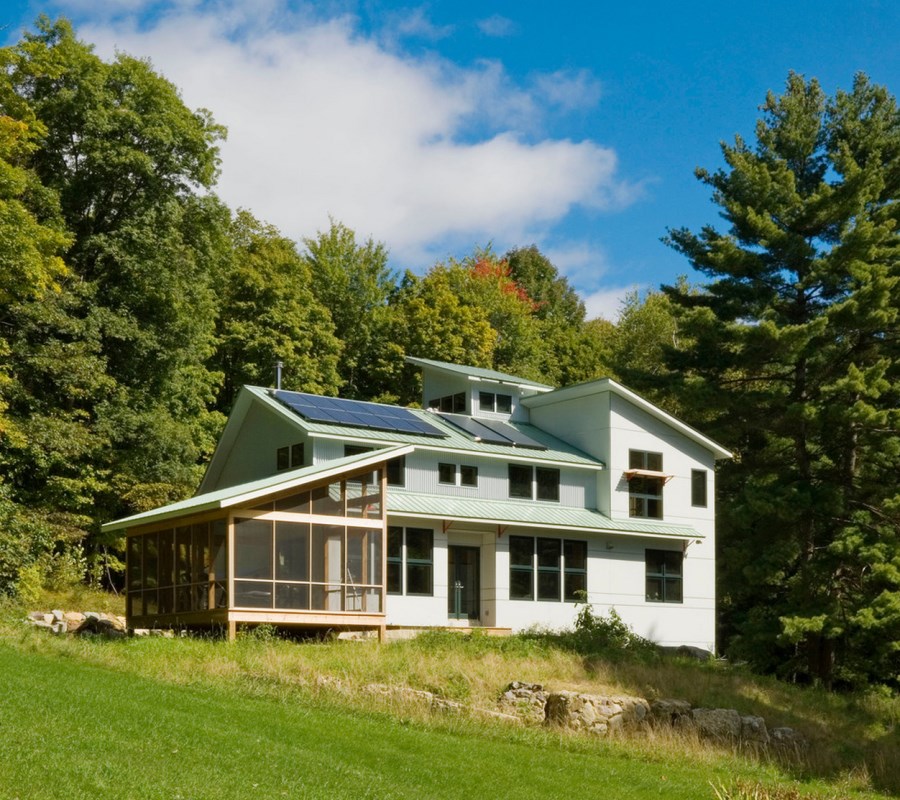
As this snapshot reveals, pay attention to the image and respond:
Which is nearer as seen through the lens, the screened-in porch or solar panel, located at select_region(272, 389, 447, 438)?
the screened-in porch

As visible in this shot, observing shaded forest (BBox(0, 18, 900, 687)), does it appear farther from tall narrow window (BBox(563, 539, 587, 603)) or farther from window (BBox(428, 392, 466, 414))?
window (BBox(428, 392, 466, 414))

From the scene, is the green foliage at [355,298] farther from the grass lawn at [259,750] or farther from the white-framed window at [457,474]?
the grass lawn at [259,750]

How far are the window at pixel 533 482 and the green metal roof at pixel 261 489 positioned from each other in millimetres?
5726

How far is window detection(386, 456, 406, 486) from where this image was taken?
100.0ft

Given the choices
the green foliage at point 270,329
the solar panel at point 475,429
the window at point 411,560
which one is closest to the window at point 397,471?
the window at point 411,560

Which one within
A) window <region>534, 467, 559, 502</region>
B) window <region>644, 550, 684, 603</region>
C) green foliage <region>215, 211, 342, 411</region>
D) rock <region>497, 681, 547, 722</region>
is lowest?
rock <region>497, 681, 547, 722</region>

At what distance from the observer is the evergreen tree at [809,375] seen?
33.2 meters

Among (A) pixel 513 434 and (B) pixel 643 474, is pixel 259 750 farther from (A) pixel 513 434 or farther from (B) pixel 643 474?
(B) pixel 643 474

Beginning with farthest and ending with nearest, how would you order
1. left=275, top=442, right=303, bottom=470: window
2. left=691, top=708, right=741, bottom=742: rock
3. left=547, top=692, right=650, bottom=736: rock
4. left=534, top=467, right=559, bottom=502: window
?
left=534, top=467, right=559, bottom=502: window
left=275, top=442, right=303, bottom=470: window
left=691, top=708, right=741, bottom=742: rock
left=547, top=692, right=650, bottom=736: rock

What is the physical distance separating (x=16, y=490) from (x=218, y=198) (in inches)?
480

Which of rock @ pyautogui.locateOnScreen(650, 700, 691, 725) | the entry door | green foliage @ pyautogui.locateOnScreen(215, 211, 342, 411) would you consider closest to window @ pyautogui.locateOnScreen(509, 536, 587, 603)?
the entry door

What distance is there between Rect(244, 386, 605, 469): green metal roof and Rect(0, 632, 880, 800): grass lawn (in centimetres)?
975

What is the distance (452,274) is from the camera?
58.6 meters

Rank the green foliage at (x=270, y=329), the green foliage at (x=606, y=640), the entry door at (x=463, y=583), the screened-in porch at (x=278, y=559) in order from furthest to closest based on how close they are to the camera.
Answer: the green foliage at (x=270, y=329)
the entry door at (x=463, y=583)
the green foliage at (x=606, y=640)
the screened-in porch at (x=278, y=559)
